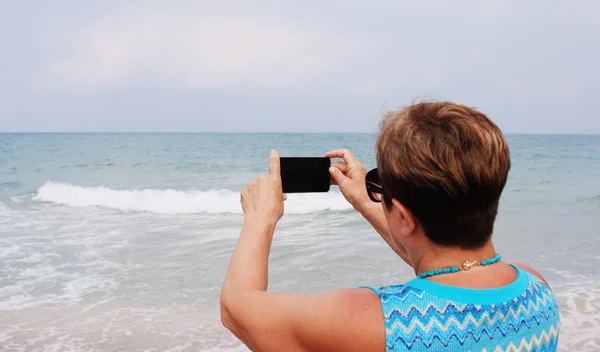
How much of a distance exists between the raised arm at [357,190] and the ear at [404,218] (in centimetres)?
43

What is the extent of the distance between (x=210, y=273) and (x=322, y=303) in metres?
6.31

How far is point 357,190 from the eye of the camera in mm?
1800

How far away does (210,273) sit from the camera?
734 centimetres

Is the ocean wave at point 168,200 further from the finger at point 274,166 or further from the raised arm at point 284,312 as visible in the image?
the raised arm at point 284,312

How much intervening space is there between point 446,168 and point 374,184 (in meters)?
0.40

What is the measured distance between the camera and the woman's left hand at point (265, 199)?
1527 mm

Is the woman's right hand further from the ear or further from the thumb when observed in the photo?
the ear

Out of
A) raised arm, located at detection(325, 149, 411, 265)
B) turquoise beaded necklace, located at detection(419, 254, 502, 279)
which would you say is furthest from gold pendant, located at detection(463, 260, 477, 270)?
raised arm, located at detection(325, 149, 411, 265)

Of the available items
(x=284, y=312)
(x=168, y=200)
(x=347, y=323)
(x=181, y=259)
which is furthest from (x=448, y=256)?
(x=168, y=200)

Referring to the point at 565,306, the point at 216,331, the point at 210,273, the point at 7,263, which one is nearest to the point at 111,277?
the point at 210,273

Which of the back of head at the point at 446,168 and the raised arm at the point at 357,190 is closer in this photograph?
the back of head at the point at 446,168

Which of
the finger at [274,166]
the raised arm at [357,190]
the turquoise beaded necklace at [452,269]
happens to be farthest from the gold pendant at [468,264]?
the finger at [274,166]

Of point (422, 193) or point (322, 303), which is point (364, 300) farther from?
point (422, 193)

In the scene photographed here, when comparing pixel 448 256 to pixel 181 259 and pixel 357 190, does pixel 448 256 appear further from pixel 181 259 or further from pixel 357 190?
pixel 181 259
